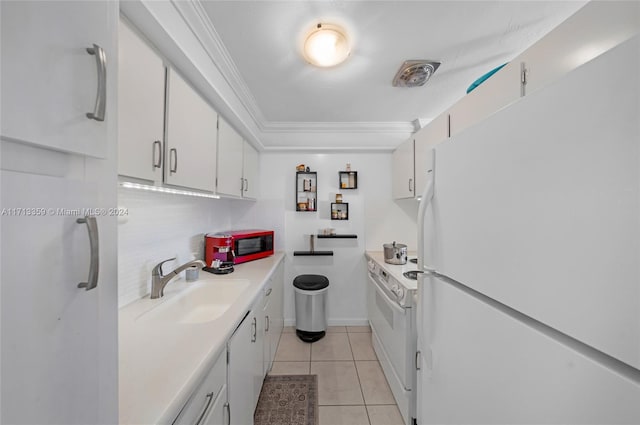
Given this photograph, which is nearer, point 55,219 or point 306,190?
point 55,219

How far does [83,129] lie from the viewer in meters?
0.40

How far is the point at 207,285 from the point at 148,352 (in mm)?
815

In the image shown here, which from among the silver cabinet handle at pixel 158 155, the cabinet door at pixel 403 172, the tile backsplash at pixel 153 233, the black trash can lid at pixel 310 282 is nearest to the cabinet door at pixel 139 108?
the silver cabinet handle at pixel 158 155

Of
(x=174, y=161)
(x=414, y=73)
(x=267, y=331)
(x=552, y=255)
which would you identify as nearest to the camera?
(x=552, y=255)

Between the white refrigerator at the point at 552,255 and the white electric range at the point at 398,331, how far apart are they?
0.71 metres

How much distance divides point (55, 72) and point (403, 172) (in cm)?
251

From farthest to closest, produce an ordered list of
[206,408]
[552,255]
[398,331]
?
[398,331], [206,408], [552,255]

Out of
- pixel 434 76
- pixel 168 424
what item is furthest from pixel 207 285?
pixel 434 76

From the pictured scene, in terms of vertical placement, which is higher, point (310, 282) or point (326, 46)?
point (326, 46)

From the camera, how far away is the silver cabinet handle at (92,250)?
0.39m

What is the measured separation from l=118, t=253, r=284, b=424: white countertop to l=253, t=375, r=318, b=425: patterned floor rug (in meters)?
0.93

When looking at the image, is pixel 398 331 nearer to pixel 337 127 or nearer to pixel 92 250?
pixel 92 250

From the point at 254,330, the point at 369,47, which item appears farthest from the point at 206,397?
the point at 369,47

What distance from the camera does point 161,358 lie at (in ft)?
2.77
